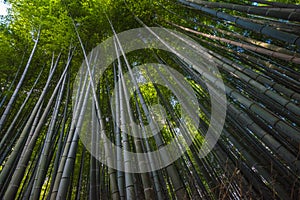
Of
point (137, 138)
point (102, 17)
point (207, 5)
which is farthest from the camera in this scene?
point (102, 17)

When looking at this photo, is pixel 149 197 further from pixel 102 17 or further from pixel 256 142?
pixel 102 17

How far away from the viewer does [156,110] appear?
4.37 meters

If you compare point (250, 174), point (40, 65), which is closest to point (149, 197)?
point (250, 174)

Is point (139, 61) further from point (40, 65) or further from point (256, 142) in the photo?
point (256, 142)

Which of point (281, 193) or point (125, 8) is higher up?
point (125, 8)

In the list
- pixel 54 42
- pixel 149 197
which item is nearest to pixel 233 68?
pixel 149 197

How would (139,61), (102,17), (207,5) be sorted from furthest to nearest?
(139,61) < (102,17) < (207,5)

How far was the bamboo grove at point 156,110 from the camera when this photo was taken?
5.46 feet

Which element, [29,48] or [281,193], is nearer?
[281,193]

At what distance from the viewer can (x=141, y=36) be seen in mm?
4629

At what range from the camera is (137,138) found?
1.87m

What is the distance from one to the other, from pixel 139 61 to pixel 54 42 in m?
1.80

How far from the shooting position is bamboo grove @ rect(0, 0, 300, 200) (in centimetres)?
167

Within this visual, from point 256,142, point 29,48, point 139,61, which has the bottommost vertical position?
point 256,142
